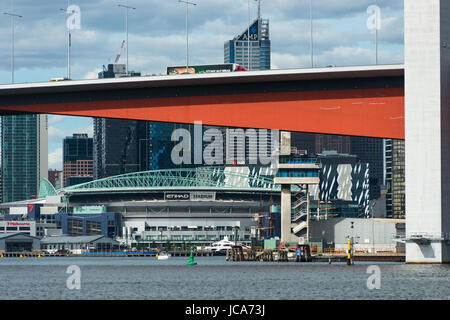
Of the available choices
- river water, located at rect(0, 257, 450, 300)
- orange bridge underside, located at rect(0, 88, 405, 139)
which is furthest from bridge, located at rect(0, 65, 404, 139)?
river water, located at rect(0, 257, 450, 300)

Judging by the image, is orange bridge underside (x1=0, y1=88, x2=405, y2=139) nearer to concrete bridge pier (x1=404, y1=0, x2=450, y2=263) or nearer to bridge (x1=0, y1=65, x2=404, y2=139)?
bridge (x1=0, y1=65, x2=404, y2=139)

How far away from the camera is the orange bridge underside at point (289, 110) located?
297ft

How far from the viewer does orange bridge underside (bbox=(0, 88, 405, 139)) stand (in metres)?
90.4

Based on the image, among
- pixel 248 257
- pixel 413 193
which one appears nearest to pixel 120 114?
pixel 413 193

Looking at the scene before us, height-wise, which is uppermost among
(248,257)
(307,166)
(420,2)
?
(420,2)

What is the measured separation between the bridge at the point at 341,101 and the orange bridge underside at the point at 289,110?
3.4 inches

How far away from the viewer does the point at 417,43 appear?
314 feet

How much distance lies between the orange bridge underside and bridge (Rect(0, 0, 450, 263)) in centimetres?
9

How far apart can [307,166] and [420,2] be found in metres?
90.9

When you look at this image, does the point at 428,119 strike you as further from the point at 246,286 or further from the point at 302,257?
the point at 302,257

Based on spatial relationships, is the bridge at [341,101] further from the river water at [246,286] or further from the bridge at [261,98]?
the river water at [246,286]

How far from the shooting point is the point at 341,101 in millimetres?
90750
